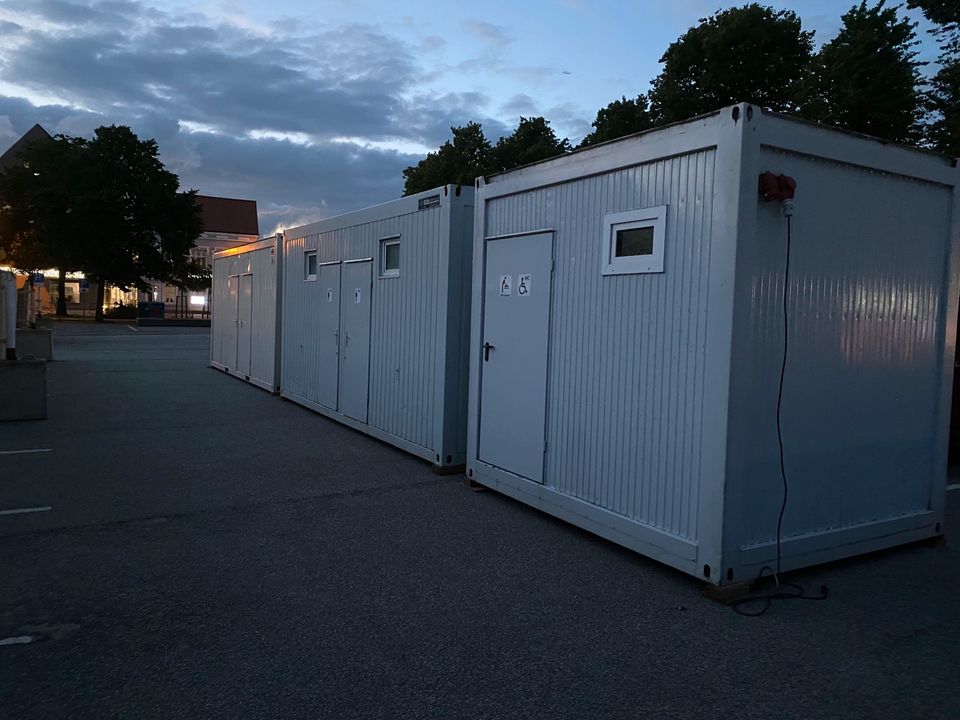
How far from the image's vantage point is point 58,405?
11.9m

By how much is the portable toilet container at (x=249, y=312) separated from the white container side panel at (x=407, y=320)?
11.1 feet

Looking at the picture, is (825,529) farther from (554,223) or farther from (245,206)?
(245,206)

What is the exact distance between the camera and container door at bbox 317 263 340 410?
35.4ft

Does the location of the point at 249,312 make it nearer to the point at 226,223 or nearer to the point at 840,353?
the point at 840,353

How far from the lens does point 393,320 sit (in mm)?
9039

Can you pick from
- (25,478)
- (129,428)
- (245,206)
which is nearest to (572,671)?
(25,478)

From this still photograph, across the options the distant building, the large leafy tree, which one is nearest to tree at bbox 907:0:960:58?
the large leafy tree

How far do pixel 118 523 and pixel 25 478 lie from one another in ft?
6.88

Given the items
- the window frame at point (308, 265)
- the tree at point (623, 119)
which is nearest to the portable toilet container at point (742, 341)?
the window frame at point (308, 265)

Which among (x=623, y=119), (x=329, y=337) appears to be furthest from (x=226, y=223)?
(x=329, y=337)

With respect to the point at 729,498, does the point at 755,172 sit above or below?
above

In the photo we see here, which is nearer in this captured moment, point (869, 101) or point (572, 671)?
point (572, 671)

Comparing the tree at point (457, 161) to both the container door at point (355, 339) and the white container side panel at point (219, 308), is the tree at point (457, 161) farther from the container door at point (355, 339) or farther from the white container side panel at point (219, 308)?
the container door at point (355, 339)

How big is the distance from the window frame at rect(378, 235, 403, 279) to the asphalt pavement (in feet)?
9.55
